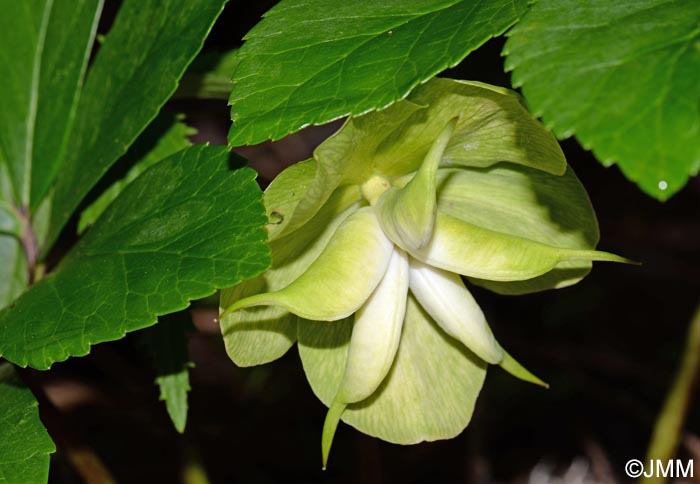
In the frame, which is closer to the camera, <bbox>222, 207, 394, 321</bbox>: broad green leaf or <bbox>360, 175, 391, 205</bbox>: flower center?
<bbox>222, 207, 394, 321</bbox>: broad green leaf

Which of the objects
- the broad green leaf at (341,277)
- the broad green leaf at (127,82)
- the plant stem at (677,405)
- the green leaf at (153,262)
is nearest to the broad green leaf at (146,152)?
the broad green leaf at (127,82)

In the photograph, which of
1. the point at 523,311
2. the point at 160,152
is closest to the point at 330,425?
the point at 160,152

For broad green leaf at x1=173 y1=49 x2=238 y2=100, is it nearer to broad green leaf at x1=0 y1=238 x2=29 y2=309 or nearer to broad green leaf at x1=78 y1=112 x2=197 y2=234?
broad green leaf at x1=78 y1=112 x2=197 y2=234

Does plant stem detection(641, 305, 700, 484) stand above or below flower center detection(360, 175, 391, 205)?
below

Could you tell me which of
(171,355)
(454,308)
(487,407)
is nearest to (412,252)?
(454,308)

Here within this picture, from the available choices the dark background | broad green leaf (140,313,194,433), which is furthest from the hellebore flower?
the dark background

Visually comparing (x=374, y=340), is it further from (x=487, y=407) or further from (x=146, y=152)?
(x=487, y=407)

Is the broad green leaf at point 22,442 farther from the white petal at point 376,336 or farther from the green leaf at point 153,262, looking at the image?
the white petal at point 376,336
